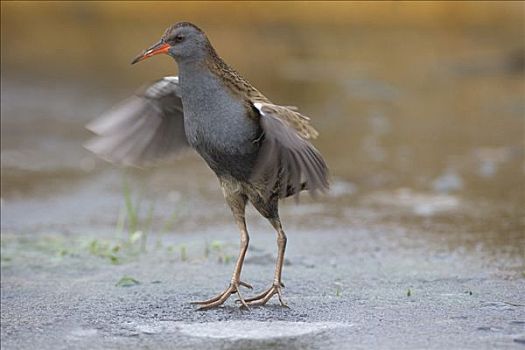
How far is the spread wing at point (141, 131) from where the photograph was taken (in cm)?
557

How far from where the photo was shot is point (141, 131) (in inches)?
221

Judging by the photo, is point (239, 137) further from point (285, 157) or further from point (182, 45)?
point (182, 45)

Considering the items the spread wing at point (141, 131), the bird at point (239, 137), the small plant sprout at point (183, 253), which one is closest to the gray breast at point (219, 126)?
the bird at point (239, 137)

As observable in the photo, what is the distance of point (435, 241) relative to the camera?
21.4 ft

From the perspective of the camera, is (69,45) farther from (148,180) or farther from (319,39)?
A: (148,180)

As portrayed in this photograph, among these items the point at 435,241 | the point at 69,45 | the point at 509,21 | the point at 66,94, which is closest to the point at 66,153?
the point at 66,94

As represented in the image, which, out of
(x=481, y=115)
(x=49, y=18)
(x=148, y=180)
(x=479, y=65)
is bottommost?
(x=148, y=180)

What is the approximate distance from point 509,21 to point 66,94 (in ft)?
28.8

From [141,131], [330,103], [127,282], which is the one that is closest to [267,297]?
[127,282]

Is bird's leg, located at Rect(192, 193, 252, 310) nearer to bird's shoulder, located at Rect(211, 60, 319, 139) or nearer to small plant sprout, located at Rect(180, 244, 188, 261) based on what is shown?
bird's shoulder, located at Rect(211, 60, 319, 139)

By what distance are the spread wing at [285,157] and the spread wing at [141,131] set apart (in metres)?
0.94

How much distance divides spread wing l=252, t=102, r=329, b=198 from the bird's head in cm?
36

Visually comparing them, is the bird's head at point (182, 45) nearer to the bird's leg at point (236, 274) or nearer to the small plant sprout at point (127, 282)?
the bird's leg at point (236, 274)

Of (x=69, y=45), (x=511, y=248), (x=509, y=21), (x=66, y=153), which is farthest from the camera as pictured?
(x=509, y=21)
